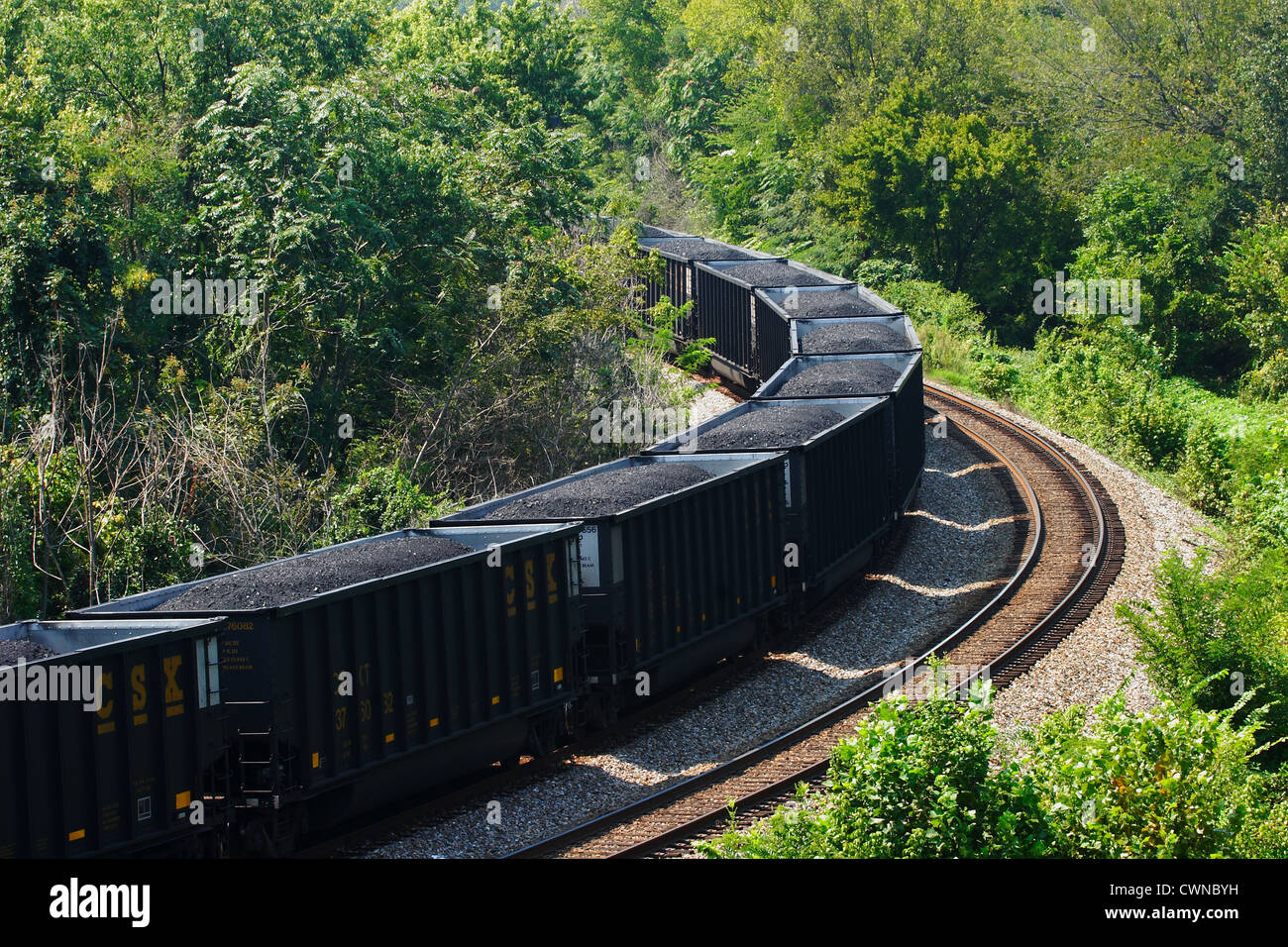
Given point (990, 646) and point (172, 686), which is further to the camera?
point (990, 646)

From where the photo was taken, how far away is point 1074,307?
45531 mm

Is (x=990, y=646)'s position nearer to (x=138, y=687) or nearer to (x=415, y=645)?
(x=415, y=645)

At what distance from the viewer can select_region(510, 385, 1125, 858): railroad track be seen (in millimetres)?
12156

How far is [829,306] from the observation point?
31.6 m

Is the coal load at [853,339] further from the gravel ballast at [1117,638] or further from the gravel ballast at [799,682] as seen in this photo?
the gravel ballast at [1117,638]

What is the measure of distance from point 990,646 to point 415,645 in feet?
29.6

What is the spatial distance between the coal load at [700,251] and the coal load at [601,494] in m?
21.1

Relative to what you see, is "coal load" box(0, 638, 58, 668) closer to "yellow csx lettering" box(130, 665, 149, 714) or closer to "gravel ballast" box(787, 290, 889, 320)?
"yellow csx lettering" box(130, 665, 149, 714)

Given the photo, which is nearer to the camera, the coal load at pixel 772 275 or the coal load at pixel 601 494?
the coal load at pixel 601 494

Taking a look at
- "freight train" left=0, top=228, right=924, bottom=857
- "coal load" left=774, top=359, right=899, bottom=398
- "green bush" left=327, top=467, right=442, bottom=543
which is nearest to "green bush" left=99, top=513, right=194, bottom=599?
"green bush" left=327, top=467, right=442, bottom=543

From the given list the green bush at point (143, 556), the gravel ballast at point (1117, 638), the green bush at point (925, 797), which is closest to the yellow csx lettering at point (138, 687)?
the green bush at point (925, 797)

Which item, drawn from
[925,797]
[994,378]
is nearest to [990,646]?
[925,797]

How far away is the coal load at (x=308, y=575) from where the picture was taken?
11492 mm
